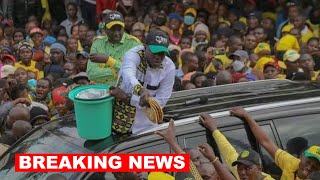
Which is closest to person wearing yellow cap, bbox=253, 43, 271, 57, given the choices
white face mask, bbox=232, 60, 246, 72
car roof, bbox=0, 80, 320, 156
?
white face mask, bbox=232, 60, 246, 72

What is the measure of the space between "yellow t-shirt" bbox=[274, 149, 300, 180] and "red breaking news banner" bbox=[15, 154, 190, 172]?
Answer: 0.68 metres

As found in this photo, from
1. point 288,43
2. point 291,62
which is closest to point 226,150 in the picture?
point 291,62

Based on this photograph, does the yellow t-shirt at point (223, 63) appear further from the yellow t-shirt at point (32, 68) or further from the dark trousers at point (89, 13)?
the dark trousers at point (89, 13)

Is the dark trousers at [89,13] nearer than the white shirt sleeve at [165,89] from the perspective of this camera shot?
No

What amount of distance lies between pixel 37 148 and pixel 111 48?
1.61m

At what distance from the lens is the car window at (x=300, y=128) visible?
16.9 feet

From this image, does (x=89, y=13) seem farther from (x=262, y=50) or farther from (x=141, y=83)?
(x=141, y=83)

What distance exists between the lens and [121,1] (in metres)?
13.8

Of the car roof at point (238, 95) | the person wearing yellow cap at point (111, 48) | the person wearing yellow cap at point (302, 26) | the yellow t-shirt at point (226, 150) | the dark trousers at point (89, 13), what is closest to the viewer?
the yellow t-shirt at point (226, 150)

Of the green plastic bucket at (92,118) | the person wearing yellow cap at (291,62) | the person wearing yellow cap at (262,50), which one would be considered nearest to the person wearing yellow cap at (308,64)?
the person wearing yellow cap at (291,62)

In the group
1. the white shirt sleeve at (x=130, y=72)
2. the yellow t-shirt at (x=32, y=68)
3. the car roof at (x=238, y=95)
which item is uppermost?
the white shirt sleeve at (x=130, y=72)

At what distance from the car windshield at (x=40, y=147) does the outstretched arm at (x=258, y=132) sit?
115cm

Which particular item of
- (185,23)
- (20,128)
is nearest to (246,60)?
(185,23)

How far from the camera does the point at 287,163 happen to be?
494 centimetres
